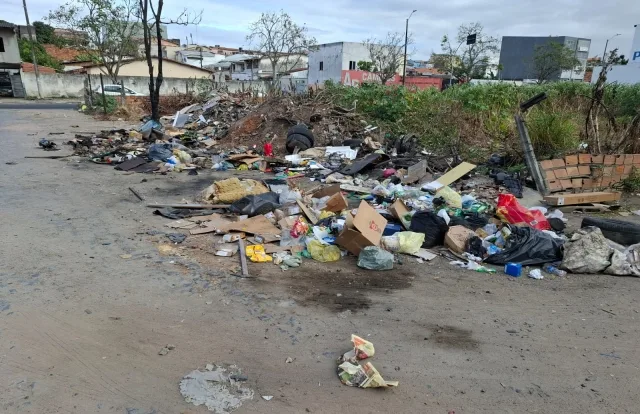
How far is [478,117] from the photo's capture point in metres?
12.4

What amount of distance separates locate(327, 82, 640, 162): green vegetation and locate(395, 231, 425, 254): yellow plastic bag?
477 cm

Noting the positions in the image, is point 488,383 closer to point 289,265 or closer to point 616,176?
point 289,265

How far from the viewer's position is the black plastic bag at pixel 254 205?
18.5ft

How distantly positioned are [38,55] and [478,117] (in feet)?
143

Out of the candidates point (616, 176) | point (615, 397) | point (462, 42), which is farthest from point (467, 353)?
point (462, 42)

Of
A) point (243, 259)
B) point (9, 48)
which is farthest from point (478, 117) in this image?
point (9, 48)

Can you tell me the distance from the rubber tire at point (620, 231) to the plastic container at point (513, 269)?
1.42 meters

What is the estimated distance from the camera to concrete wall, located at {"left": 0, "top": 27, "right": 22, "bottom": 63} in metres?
34.5

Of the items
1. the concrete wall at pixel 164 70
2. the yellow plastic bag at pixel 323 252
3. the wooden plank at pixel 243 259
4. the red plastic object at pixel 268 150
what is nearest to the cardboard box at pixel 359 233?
the yellow plastic bag at pixel 323 252

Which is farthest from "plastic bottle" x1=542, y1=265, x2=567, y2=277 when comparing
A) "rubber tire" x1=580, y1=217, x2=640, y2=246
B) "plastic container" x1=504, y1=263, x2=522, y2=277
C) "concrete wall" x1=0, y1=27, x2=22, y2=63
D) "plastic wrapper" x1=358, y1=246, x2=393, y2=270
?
"concrete wall" x1=0, y1=27, x2=22, y2=63

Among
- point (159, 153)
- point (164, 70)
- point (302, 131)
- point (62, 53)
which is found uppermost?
point (62, 53)

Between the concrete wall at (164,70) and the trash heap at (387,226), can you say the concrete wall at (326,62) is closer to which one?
the concrete wall at (164,70)

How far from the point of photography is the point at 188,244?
15.8ft

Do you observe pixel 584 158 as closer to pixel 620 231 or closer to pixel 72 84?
pixel 620 231
